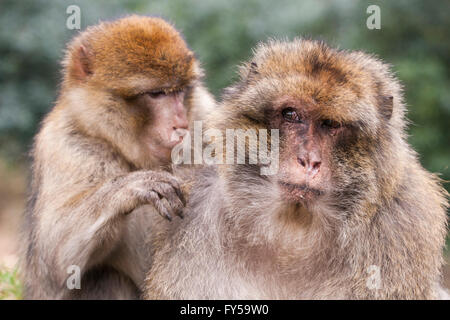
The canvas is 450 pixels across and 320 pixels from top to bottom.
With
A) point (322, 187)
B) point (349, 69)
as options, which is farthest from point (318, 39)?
point (322, 187)

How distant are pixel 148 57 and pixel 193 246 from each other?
1599 mm

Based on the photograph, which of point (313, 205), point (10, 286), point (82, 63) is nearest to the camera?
point (313, 205)

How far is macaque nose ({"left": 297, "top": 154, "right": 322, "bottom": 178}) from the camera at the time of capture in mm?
3559

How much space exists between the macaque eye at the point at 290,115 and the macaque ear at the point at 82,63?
2079 millimetres

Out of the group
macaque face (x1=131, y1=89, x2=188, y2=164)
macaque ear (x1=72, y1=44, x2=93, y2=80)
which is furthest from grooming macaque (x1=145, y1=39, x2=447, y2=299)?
macaque ear (x1=72, y1=44, x2=93, y2=80)

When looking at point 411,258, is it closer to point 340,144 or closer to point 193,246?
point 340,144

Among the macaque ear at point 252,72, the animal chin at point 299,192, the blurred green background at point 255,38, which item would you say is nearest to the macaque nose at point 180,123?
the macaque ear at point 252,72

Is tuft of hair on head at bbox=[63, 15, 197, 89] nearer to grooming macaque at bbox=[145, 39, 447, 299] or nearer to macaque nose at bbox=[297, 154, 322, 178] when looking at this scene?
grooming macaque at bbox=[145, 39, 447, 299]

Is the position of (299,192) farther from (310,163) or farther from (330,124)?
(330,124)

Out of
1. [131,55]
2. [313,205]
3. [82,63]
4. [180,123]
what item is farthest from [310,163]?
[82,63]

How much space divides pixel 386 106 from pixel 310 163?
712 millimetres

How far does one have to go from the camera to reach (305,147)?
11.9ft

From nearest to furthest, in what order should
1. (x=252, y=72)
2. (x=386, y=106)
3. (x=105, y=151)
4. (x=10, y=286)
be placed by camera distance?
1. (x=386, y=106)
2. (x=252, y=72)
3. (x=105, y=151)
4. (x=10, y=286)

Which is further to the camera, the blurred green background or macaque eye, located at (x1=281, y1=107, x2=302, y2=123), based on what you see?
the blurred green background
